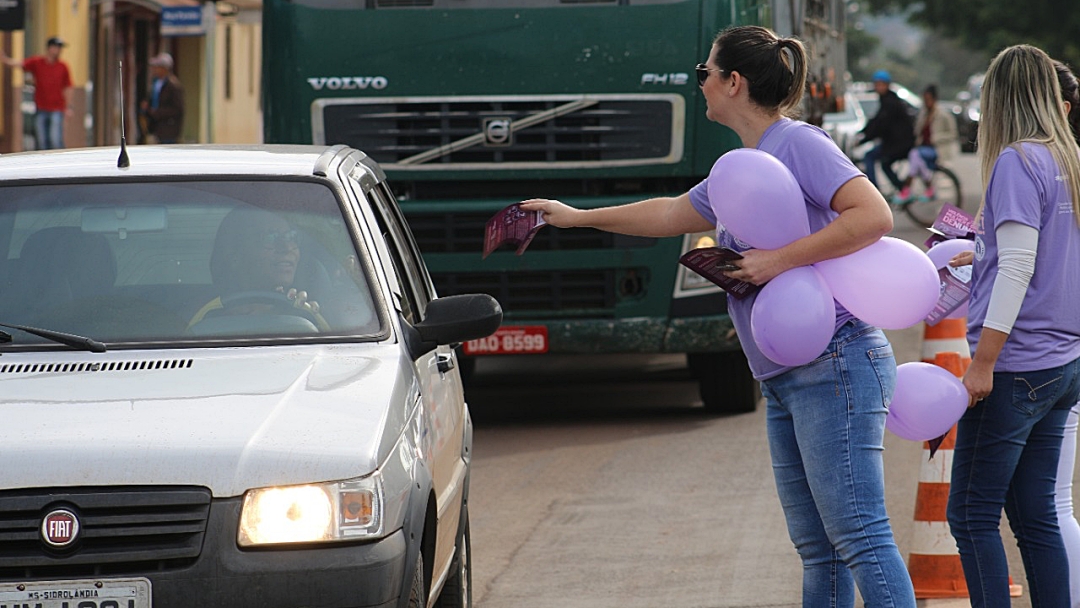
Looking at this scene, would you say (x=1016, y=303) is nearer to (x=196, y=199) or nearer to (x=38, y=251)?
(x=196, y=199)

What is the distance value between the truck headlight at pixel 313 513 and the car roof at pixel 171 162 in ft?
Result: 5.08

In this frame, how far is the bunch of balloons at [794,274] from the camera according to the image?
4.19m

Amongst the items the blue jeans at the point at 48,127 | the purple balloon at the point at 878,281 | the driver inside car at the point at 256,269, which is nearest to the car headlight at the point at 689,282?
the driver inside car at the point at 256,269

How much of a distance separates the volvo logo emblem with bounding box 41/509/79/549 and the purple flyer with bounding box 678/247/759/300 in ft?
5.01

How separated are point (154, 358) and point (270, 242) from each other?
1.97 feet

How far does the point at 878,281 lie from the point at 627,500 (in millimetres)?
4111

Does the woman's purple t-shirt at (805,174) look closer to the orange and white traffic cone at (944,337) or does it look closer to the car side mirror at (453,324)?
the car side mirror at (453,324)

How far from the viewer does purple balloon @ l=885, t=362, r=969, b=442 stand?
15.6ft

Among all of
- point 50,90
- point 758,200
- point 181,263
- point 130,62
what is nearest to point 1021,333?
point 758,200

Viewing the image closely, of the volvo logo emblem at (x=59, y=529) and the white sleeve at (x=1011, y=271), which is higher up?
the white sleeve at (x=1011, y=271)

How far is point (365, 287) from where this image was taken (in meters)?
4.97

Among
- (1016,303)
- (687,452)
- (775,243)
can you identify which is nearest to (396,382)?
(775,243)

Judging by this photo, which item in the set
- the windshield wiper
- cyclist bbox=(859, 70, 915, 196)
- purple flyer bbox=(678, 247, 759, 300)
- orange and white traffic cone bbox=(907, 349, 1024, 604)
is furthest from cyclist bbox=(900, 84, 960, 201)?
the windshield wiper

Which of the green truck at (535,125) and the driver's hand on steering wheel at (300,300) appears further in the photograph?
the green truck at (535,125)
